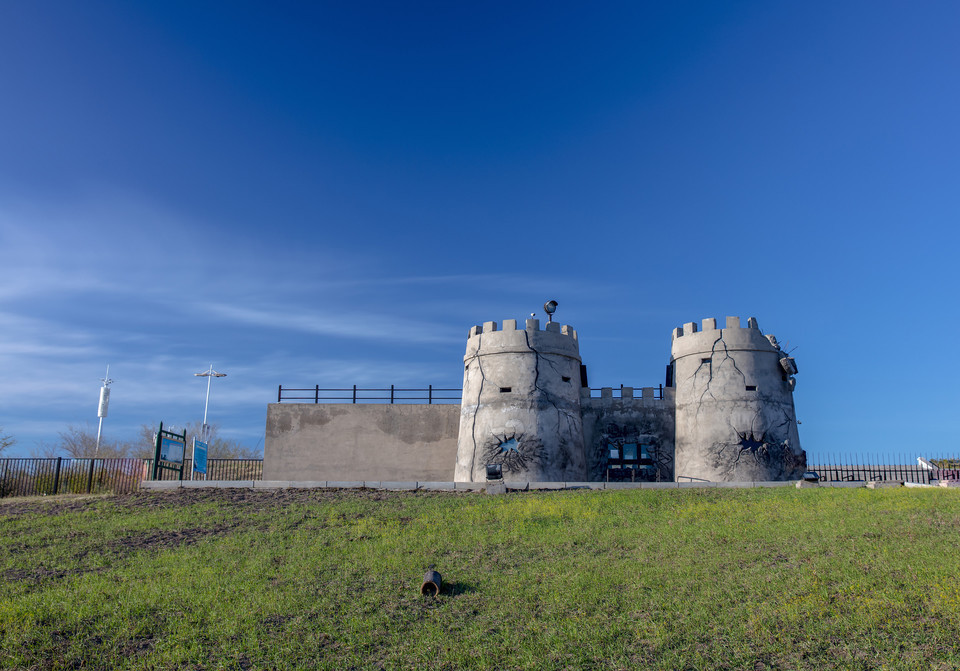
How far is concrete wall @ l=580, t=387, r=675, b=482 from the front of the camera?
1001 inches

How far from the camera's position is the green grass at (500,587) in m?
8.80

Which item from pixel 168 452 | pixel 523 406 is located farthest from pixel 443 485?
pixel 168 452

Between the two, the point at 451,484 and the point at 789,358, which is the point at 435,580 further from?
the point at 789,358

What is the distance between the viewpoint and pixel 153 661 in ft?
28.7

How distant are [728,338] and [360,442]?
13131 millimetres

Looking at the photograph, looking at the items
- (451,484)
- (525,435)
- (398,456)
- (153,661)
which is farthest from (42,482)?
(153,661)

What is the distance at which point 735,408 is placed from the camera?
2402 cm

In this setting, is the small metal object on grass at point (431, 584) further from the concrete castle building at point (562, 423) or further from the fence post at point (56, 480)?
the fence post at point (56, 480)

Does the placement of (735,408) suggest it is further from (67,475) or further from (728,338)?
(67,475)

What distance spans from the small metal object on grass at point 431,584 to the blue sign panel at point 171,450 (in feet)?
46.9

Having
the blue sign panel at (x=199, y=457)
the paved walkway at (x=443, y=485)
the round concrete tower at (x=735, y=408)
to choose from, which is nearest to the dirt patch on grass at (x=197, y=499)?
the paved walkway at (x=443, y=485)

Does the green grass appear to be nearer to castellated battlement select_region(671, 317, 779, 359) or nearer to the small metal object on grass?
the small metal object on grass

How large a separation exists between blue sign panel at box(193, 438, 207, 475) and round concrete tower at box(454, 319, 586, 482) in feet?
27.4

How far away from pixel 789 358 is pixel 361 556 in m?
17.6
